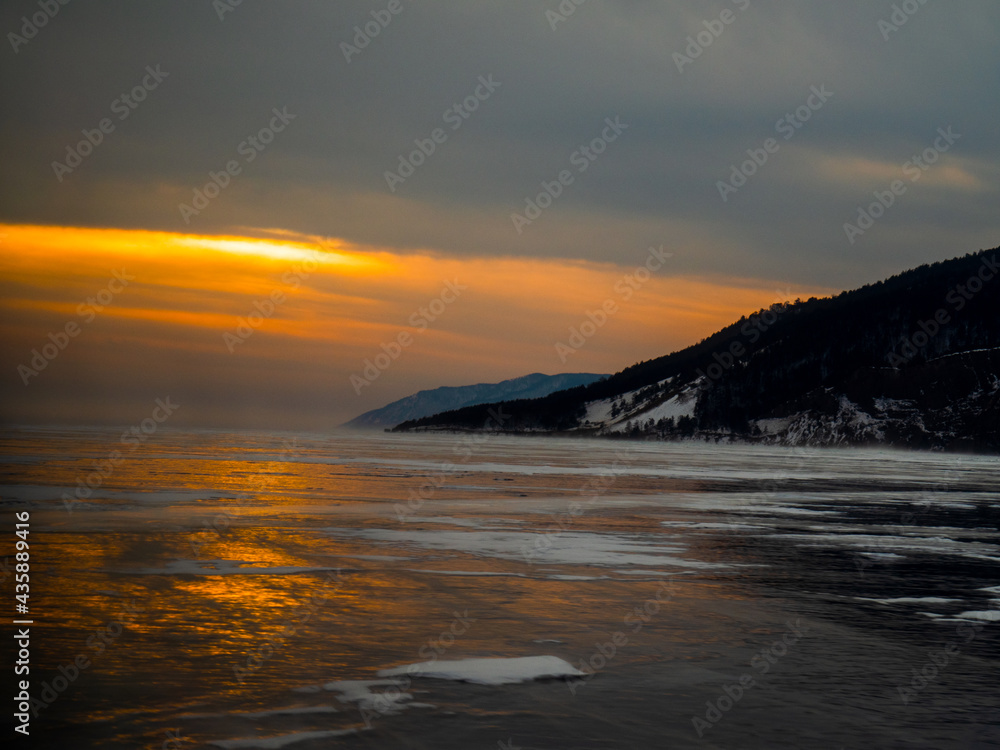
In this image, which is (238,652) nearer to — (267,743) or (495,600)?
(267,743)

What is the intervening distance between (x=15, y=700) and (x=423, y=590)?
790 cm

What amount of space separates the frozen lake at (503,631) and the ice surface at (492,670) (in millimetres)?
40

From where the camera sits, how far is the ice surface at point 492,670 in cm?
1094

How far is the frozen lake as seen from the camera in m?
9.26

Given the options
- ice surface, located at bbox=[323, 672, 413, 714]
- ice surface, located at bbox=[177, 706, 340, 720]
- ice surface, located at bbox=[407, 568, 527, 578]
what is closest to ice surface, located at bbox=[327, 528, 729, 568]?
ice surface, located at bbox=[407, 568, 527, 578]

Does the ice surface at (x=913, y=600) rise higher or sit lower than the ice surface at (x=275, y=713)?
lower

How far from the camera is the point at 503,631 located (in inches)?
527

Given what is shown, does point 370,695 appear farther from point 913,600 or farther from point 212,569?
point 913,600

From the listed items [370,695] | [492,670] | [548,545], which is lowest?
[492,670]

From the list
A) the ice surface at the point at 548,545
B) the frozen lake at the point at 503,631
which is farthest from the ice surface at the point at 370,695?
the ice surface at the point at 548,545

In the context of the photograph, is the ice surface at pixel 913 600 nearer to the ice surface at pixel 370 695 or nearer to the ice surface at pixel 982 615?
the ice surface at pixel 982 615

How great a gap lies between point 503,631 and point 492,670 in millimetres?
2094

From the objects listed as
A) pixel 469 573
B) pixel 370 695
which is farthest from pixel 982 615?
pixel 370 695

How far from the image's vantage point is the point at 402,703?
388 inches
